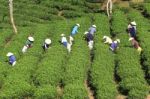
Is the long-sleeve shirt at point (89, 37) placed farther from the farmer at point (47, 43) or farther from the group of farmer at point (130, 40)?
the farmer at point (47, 43)

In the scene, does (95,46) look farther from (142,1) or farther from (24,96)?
(142,1)

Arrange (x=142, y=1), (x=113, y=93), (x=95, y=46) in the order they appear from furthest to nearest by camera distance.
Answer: (x=142, y=1) → (x=95, y=46) → (x=113, y=93)

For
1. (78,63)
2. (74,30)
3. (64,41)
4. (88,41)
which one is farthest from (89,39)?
(78,63)

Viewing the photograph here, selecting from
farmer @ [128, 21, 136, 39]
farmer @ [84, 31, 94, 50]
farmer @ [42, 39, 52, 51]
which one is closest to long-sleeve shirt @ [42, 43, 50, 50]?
farmer @ [42, 39, 52, 51]

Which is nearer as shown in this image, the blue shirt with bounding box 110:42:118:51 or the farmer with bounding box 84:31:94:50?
the blue shirt with bounding box 110:42:118:51

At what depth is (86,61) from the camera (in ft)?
73.6

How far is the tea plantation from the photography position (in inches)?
765

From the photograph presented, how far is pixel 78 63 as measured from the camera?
71.9 feet

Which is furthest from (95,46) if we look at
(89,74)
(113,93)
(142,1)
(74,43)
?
(142,1)

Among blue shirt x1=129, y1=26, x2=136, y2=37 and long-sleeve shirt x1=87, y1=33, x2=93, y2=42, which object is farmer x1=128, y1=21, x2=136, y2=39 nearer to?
blue shirt x1=129, y1=26, x2=136, y2=37

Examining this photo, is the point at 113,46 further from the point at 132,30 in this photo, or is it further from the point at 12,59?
the point at 12,59

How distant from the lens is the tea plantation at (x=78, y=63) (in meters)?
19.4

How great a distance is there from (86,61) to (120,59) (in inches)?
60.3

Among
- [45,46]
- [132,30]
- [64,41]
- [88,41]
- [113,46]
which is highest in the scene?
[64,41]
